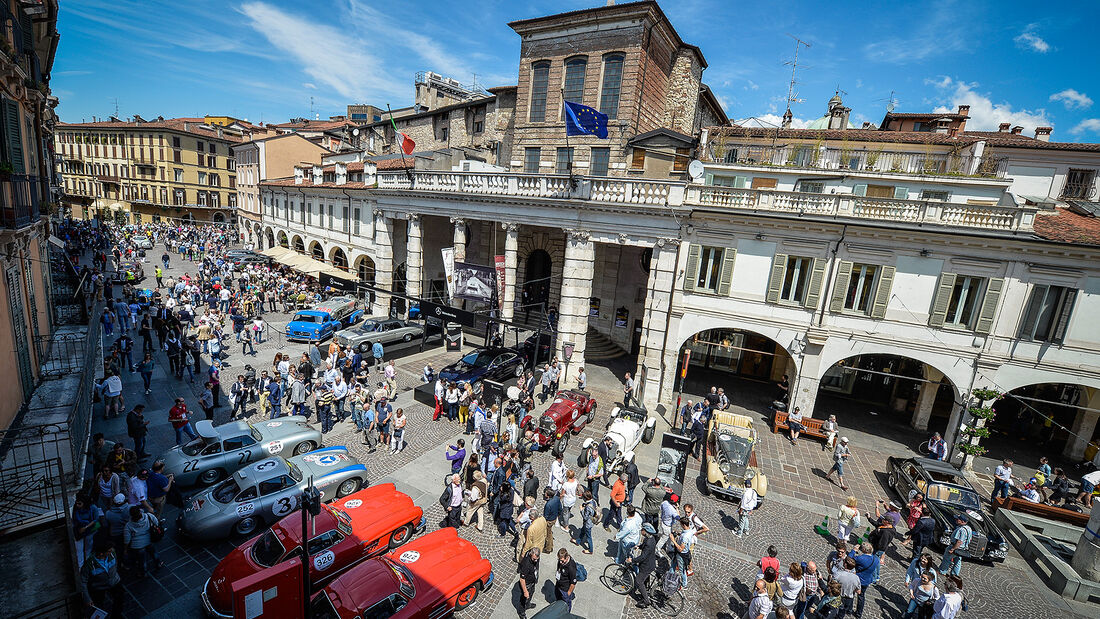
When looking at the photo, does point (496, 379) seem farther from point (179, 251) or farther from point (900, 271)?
point (179, 251)

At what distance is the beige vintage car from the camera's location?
13969mm

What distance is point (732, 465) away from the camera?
46.8 feet

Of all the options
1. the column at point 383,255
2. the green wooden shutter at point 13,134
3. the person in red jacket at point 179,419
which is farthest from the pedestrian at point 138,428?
the column at point 383,255

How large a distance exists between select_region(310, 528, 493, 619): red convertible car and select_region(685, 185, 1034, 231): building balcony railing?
16033 mm


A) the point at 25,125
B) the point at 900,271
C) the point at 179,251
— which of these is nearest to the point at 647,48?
the point at 900,271

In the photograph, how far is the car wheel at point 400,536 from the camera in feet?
33.8

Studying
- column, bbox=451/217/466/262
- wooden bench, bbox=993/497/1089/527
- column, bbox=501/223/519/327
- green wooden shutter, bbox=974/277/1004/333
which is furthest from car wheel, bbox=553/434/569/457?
green wooden shutter, bbox=974/277/1004/333

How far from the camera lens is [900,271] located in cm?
1788

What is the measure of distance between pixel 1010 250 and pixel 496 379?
19.9m

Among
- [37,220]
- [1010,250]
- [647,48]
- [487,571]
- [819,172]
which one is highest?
[647,48]

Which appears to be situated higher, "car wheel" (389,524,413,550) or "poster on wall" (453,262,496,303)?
"poster on wall" (453,262,496,303)

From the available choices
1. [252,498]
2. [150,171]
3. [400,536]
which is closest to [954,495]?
[400,536]

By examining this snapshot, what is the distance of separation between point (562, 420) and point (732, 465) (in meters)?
5.78

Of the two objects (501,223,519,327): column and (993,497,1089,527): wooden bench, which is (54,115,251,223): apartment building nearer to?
(501,223,519,327): column
